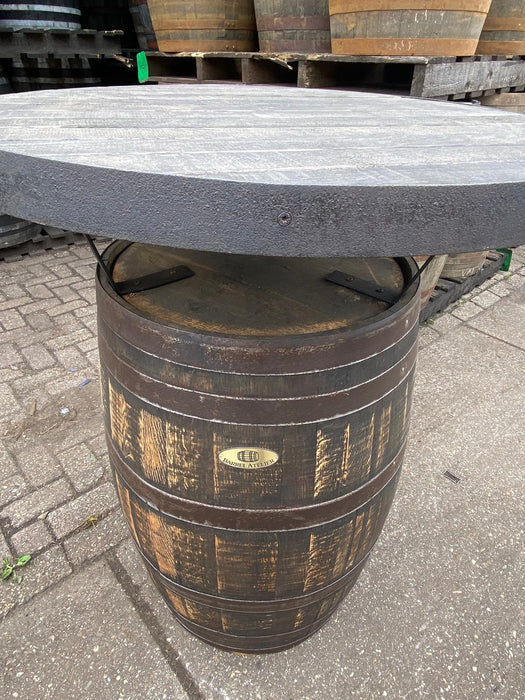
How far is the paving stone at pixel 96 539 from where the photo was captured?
1940 mm

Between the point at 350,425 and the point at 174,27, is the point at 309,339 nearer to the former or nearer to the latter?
the point at 350,425

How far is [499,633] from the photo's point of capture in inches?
67.7

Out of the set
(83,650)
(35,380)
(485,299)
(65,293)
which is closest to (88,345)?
(35,380)

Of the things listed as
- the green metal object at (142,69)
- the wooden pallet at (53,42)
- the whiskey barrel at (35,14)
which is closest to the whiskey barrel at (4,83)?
the wooden pallet at (53,42)

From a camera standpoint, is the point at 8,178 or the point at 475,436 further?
the point at 475,436

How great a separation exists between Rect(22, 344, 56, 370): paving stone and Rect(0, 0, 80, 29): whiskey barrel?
2980 mm

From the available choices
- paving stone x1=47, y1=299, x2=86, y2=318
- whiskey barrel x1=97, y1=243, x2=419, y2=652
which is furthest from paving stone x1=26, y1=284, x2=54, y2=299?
whiskey barrel x1=97, y1=243, x2=419, y2=652

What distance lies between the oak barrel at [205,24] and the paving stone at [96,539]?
325 centimetres

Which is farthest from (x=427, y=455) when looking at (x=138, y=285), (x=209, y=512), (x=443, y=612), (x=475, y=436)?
(x=138, y=285)

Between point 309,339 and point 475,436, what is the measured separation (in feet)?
6.35

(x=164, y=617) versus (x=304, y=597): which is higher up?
(x=304, y=597)

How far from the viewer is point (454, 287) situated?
3.71 meters

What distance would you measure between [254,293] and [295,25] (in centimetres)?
268

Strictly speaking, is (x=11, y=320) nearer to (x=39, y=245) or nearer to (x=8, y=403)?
(x=8, y=403)
